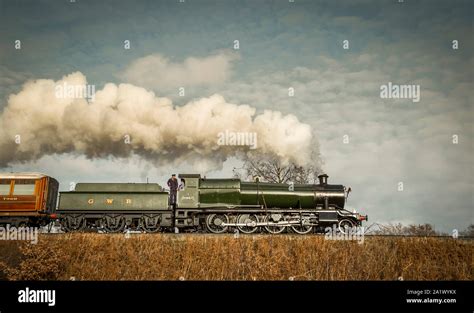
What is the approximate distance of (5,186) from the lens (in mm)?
19875

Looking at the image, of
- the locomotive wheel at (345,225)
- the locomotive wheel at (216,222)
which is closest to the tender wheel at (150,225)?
the locomotive wheel at (216,222)

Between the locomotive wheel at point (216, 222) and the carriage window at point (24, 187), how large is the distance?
968cm

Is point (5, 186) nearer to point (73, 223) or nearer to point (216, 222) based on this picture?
point (73, 223)

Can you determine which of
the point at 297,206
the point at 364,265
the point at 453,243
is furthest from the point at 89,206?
the point at 453,243

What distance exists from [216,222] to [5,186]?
1122 cm

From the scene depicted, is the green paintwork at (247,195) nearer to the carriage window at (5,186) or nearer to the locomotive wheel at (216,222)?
the locomotive wheel at (216,222)

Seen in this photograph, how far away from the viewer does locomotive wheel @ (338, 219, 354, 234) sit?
747 inches

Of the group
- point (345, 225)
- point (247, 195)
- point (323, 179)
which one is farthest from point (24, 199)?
point (345, 225)

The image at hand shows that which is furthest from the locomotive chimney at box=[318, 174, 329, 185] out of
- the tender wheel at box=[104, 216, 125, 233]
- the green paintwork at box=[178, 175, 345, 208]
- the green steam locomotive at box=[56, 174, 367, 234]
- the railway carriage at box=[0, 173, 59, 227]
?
the railway carriage at box=[0, 173, 59, 227]

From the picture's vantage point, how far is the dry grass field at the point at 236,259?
525 inches

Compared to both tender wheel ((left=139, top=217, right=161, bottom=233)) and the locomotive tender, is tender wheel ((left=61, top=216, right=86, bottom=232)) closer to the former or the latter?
the locomotive tender

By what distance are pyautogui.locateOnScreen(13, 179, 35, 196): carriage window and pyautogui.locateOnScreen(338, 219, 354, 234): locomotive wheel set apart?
16.3 m

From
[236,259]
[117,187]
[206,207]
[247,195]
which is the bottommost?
[236,259]
